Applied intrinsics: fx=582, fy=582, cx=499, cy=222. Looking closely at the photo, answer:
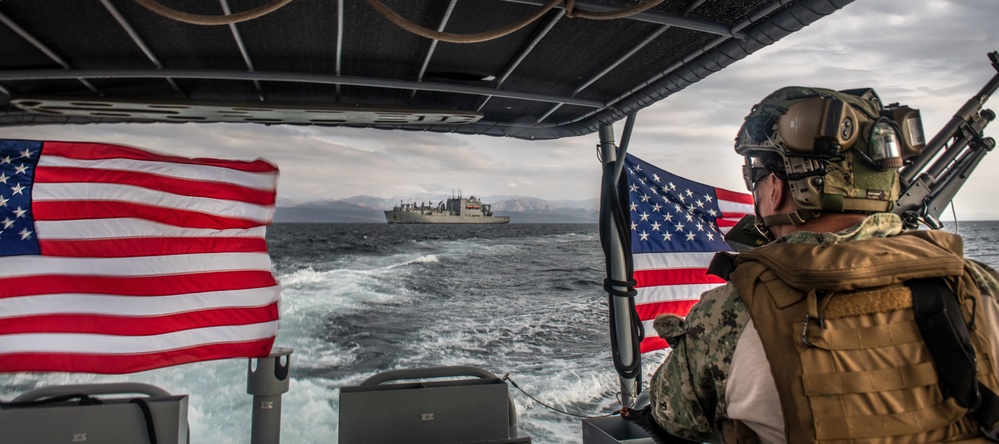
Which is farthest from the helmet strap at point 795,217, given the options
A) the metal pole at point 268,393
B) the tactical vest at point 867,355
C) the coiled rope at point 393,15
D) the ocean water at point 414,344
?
the ocean water at point 414,344

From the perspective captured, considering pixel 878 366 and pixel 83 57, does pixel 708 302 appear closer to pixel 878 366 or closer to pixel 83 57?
pixel 878 366

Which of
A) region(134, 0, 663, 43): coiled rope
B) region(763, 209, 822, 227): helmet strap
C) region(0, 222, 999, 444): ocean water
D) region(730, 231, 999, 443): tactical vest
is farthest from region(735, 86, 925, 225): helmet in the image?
region(0, 222, 999, 444): ocean water

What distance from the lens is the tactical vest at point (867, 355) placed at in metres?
1.14

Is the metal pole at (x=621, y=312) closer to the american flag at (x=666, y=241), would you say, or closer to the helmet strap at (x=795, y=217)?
the american flag at (x=666, y=241)

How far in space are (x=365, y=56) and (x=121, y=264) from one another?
1803 mm

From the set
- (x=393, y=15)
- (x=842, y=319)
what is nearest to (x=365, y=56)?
(x=393, y=15)

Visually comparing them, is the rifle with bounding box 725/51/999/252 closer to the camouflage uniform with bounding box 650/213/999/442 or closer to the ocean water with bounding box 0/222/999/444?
the camouflage uniform with bounding box 650/213/999/442

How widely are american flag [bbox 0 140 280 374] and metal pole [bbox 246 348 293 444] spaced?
222mm

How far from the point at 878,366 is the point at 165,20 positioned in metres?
2.85

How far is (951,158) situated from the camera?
3.92 metres

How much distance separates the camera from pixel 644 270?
444cm

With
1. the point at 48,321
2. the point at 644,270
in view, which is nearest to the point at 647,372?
the point at 644,270

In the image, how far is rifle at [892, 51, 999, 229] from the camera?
151 inches

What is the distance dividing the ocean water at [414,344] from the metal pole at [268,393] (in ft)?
9.38
